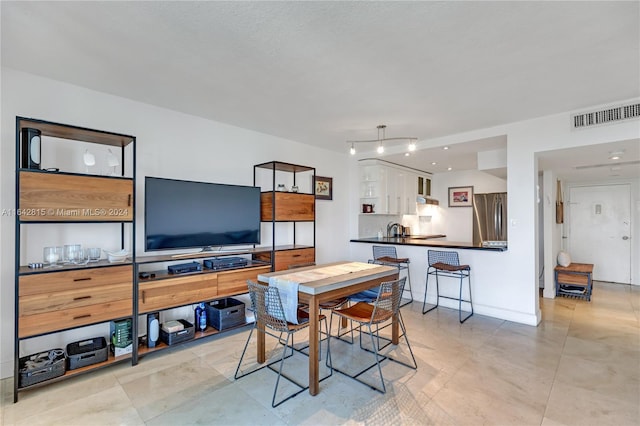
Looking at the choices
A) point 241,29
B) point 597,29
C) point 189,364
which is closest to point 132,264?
point 189,364

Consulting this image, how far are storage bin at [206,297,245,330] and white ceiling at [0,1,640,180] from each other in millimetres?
2283

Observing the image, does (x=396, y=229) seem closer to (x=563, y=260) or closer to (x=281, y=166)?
(x=563, y=260)

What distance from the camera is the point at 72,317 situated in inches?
96.8

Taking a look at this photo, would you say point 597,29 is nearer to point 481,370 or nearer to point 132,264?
point 481,370

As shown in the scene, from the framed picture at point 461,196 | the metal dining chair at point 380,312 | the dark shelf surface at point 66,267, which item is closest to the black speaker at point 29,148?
the dark shelf surface at point 66,267

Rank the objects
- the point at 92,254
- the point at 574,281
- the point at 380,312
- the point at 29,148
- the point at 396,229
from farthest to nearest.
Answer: the point at 396,229 < the point at 574,281 < the point at 92,254 < the point at 380,312 < the point at 29,148

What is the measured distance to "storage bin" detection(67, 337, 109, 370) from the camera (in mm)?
2553

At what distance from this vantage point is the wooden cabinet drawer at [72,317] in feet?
7.50

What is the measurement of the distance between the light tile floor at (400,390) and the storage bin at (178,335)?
5.0 inches

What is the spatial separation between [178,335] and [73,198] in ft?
5.21

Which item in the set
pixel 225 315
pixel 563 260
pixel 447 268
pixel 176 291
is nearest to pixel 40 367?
pixel 176 291

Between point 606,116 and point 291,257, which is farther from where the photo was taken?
point 291,257

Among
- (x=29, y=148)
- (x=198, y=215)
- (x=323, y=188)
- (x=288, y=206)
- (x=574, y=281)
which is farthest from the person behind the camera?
(x=323, y=188)

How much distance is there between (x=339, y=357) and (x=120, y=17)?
10.4ft
